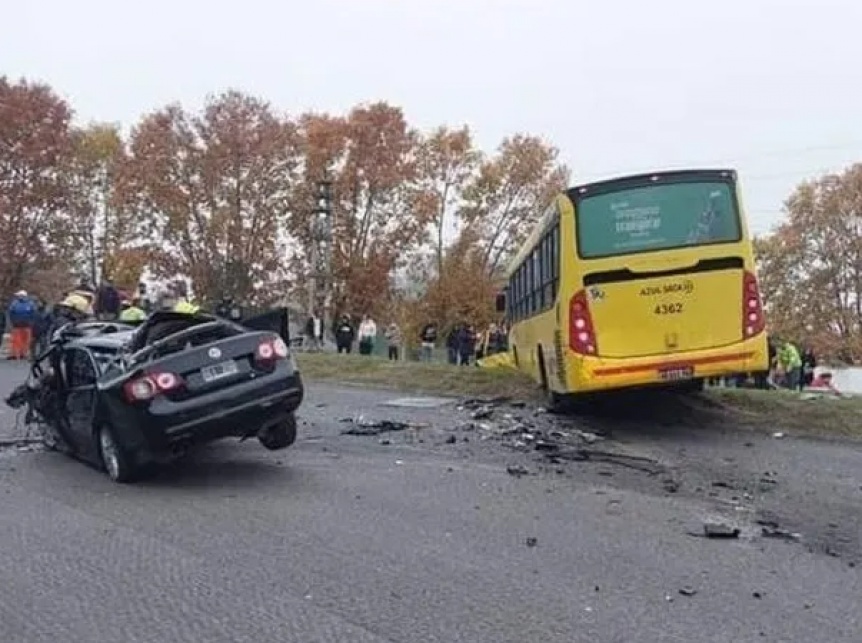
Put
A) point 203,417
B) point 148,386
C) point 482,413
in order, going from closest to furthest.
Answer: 1. point 148,386
2. point 203,417
3. point 482,413

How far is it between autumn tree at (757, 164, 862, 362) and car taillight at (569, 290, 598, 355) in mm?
47537

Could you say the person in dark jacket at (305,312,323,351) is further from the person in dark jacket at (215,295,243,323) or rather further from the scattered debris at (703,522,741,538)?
the scattered debris at (703,522,741,538)

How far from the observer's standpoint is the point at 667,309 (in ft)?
43.8

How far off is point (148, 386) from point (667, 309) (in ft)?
20.0

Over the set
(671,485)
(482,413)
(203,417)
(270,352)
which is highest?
(270,352)

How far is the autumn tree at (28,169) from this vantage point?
145 feet

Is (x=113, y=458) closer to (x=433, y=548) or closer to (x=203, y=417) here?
(x=203, y=417)

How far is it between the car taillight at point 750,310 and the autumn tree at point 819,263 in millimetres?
46906

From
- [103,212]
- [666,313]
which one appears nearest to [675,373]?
[666,313]

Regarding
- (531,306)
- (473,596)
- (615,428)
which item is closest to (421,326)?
(531,306)

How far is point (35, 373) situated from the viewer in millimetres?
12609

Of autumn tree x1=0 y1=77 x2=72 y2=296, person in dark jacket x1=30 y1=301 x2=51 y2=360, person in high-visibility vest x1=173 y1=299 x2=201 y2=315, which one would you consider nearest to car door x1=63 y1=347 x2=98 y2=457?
person in high-visibility vest x1=173 y1=299 x2=201 y2=315

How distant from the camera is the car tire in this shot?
11555mm

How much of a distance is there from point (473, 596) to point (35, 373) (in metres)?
7.80
